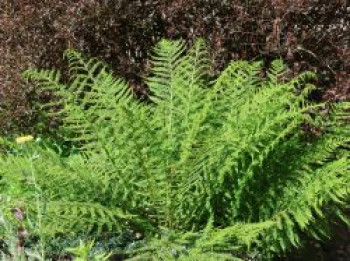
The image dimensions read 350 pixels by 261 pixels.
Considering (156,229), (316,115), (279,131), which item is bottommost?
(156,229)

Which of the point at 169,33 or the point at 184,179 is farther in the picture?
the point at 169,33

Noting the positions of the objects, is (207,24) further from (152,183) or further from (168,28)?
(152,183)

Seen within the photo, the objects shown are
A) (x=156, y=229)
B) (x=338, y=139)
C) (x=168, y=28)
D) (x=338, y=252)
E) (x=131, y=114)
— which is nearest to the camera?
(x=131, y=114)

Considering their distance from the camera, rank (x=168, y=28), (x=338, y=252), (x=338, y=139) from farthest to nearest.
A: (x=168, y=28), (x=338, y=252), (x=338, y=139)

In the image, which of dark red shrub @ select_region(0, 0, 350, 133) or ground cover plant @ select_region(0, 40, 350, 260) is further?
dark red shrub @ select_region(0, 0, 350, 133)

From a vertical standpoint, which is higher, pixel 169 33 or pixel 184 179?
pixel 169 33

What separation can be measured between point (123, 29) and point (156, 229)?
1542 millimetres

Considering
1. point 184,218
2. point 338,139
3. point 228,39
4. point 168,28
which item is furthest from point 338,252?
point 168,28

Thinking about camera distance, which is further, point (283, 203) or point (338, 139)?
point (338, 139)

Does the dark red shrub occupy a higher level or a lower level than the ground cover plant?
higher

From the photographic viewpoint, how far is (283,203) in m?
3.45

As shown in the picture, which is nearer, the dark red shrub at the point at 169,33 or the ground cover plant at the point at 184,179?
the ground cover plant at the point at 184,179

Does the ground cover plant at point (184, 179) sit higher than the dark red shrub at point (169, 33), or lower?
lower

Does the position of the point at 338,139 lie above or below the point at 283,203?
above
